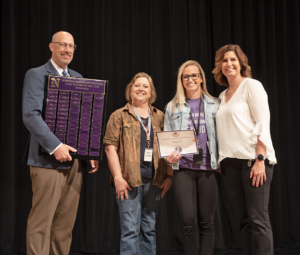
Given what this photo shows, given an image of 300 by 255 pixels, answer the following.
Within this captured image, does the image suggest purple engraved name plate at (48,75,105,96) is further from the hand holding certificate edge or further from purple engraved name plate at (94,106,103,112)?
the hand holding certificate edge

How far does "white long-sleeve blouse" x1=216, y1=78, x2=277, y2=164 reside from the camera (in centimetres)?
208

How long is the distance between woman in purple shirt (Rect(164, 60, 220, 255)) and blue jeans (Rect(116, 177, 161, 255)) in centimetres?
22

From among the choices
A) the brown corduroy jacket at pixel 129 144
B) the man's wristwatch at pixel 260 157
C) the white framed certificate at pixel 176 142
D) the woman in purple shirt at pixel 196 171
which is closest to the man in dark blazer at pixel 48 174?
the brown corduroy jacket at pixel 129 144

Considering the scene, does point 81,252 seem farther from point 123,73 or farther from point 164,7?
point 164,7

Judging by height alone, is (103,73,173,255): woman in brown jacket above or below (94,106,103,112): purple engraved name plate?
below

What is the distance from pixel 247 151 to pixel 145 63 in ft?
6.96

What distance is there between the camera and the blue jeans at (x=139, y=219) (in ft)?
Answer: 7.41

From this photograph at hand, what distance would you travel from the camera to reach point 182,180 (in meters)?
2.24

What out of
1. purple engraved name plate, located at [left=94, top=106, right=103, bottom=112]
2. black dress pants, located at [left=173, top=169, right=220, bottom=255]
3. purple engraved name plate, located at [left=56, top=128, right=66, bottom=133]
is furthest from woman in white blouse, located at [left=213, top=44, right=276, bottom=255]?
purple engraved name plate, located at [left=56, top=128, right=66, bottom=133]

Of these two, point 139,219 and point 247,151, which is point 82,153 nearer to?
point 139,219

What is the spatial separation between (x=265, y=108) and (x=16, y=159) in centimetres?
287

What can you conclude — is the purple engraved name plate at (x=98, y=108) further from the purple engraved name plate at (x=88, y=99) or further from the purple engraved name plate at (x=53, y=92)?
the purple engraved name plate at (x=53, y=92)

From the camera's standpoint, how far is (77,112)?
87.7 inches

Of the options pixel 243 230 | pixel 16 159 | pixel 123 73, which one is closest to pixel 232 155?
pixel 243 230
